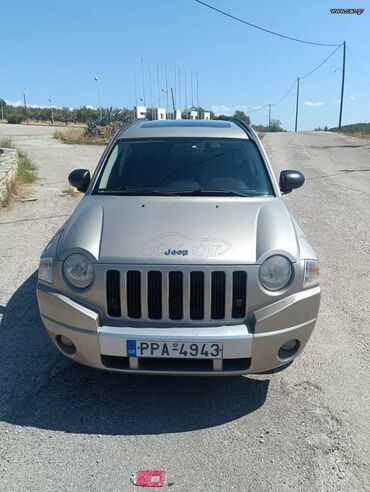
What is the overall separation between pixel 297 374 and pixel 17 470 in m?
2.05

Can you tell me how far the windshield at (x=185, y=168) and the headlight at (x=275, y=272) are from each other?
1081 mm

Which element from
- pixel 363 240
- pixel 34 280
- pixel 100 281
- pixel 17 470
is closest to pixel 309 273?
pixel 100 281

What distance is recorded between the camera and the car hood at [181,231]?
3078 mm

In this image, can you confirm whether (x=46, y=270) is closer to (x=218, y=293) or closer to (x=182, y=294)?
(x=182, y=294)

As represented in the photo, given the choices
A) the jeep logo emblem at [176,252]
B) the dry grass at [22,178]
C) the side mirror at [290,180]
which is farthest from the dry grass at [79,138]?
the jeep logo emblem at [176,252]

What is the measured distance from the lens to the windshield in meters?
4.18

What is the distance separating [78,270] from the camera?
3.11 metres

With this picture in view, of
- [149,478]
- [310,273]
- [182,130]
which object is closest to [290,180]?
[182,130]

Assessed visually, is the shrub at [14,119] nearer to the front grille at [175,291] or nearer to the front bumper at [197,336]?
the front bumper at [197,336]

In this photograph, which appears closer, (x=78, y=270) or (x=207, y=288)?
(x=207, y=288)

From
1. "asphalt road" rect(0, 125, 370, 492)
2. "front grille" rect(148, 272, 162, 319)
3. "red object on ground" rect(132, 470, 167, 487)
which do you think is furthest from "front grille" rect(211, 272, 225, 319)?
"red object on ground" rect(132, 470, 167, 487)

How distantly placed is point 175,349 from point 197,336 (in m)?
0.16

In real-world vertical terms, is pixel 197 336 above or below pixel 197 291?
below

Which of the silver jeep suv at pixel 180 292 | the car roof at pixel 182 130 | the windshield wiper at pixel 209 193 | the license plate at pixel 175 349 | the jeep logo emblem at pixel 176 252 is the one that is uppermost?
the car roof at pixel 182 130
